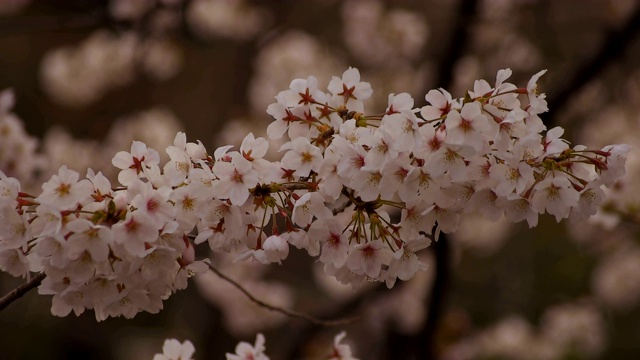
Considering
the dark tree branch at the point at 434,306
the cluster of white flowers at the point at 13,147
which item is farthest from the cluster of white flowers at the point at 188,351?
the dark tree branch at the point at 434,306

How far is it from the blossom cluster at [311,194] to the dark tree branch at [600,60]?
132 centimetres

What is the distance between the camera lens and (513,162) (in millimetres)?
892

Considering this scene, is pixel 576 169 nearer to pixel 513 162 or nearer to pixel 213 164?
pixel 513 162

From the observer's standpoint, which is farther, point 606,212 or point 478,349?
point 478,349

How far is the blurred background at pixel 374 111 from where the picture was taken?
8.46 ft

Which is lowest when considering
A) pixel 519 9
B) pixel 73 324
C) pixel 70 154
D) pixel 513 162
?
pixel 73 324

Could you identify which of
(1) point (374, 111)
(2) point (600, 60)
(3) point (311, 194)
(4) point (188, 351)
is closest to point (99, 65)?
(1) point (374, 111)

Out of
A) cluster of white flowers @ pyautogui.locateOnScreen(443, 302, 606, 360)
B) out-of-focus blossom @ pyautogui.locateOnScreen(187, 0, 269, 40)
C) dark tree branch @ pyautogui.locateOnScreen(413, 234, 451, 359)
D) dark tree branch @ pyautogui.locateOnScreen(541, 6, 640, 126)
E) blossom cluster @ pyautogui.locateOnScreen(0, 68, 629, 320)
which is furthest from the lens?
out-of-focus blossom @ pyautogui.locateOnScreen(187, 0, 269, 40)

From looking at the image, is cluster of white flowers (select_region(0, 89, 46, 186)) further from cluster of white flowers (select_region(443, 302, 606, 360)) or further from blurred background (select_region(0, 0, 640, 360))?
cluster of white flowers (select_region(443, 302, 606, 360))

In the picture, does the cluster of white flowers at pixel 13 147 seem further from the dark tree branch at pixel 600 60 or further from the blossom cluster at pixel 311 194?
the dark tree branch at pixel 600 60

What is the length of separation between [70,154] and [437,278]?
2.05m

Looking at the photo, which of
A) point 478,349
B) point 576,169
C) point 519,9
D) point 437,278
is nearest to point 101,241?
point 576,169

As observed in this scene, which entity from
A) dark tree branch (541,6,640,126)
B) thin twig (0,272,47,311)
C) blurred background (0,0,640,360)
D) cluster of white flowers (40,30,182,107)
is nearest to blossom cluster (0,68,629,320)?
thin twig (0,272,47,311)

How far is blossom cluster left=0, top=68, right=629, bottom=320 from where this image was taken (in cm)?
86
